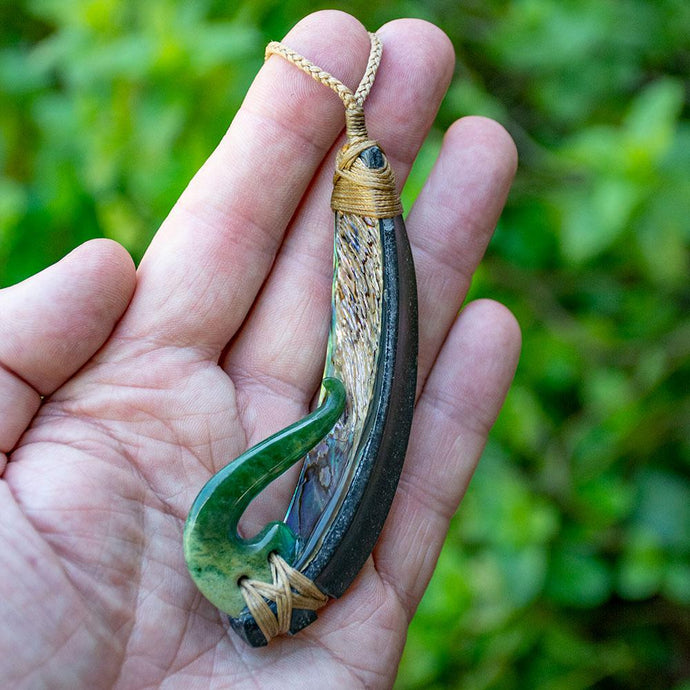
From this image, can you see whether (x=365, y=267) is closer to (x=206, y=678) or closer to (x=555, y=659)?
(x=206, y=678)

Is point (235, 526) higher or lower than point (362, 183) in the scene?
lower

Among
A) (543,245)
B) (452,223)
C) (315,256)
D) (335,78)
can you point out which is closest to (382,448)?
(315,256)

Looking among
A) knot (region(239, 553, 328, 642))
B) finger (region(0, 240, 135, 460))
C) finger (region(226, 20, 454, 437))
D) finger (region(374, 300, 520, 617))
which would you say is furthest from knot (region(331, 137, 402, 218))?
knot (region(239, 553, 328, 642))

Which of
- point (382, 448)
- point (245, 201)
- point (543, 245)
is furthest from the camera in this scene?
point (543, 245)

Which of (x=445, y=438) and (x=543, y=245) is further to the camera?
(x=543, y=245)

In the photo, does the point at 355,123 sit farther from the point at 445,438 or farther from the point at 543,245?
the point at 543,245

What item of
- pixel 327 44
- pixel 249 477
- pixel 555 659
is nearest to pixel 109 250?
pixel 249 477
